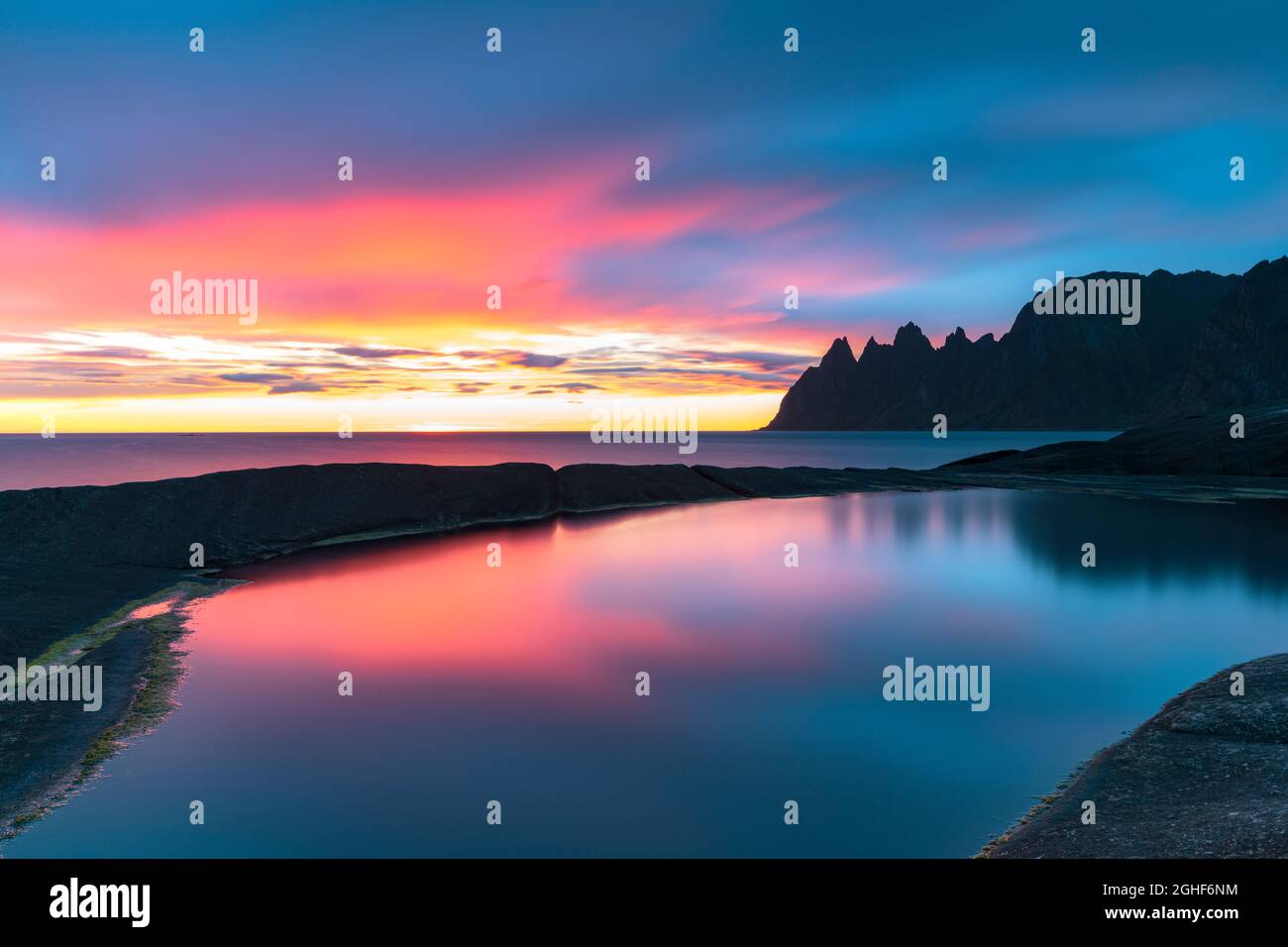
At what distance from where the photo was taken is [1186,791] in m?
16.9

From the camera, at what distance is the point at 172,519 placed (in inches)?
2286

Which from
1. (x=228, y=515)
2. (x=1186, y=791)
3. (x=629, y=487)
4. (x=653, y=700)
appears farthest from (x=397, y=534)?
(x=1186, y=791)

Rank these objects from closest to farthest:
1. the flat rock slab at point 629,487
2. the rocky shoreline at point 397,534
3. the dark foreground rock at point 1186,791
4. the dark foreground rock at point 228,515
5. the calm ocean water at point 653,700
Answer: the dark foreground rock at point 1186,791 < the calm ocean water at point 653,700 < the rocky shoreline at point 397,534 < the dark foreground rock at point 228,515 < the flat rock slab at point 629,487

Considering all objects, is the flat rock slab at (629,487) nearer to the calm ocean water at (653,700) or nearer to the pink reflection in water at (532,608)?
the pink reflection in water at (532,608)

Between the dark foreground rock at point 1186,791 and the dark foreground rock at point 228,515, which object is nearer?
the dark foreground rock at point 1186,791

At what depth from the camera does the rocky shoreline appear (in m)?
17.2

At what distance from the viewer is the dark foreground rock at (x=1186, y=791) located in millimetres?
14211

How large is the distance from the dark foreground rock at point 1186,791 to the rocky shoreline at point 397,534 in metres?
0.06

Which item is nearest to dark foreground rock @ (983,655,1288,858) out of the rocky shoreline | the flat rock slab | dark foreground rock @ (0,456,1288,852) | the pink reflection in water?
the rocky shoreline

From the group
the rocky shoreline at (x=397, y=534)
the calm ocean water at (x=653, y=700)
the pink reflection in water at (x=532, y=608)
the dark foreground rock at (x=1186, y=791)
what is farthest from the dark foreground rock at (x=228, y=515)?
the pink reflection in water at (x=532, y=608)

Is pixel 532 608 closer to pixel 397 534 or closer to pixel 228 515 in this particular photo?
pixel 397 534

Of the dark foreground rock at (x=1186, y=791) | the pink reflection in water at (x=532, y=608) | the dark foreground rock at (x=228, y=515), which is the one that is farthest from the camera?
the pink reflection in water at (x=532, y=608)
